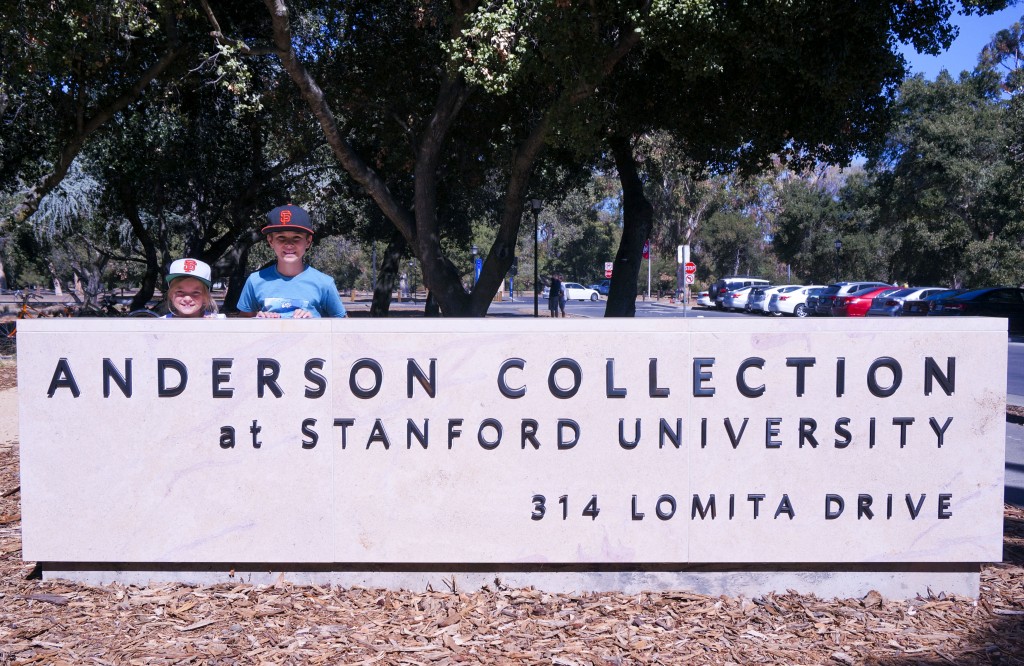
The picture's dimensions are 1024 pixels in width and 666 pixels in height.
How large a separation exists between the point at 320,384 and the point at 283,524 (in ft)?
2.24

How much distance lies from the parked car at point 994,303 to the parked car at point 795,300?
11552 mm

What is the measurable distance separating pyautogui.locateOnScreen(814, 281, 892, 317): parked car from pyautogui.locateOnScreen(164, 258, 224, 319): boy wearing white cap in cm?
3257

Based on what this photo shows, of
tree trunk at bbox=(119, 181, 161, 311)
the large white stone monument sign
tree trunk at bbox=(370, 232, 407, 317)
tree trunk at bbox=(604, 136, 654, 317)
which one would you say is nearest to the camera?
the large white stone monument sign

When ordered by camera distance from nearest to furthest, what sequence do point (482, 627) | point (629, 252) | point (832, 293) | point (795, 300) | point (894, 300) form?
point (482, 627), point (629, 252), point (894, 300), point (832, 293), point (795, 300)

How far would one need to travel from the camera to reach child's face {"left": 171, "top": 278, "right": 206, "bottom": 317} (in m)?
4.45

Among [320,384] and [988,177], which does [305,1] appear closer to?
[320,384]

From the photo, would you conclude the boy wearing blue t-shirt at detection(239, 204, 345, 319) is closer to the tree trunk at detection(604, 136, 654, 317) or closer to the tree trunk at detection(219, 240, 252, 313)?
the tree trunk at detection(604, 136, 654, 317)

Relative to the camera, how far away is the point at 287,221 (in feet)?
14.6

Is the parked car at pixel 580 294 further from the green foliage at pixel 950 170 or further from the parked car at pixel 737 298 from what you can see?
the green foliage at pixel 950 170

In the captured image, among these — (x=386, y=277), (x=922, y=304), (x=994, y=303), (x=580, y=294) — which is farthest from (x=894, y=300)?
(x=580, y=294)

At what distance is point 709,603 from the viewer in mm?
3928

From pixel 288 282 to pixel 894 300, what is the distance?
28842mm

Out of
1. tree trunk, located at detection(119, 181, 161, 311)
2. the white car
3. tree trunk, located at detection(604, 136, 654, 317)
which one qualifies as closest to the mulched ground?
tree trunk, located at detection(604, 136, 654, 317)

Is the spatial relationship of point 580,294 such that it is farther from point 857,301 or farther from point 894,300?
point 894,300
